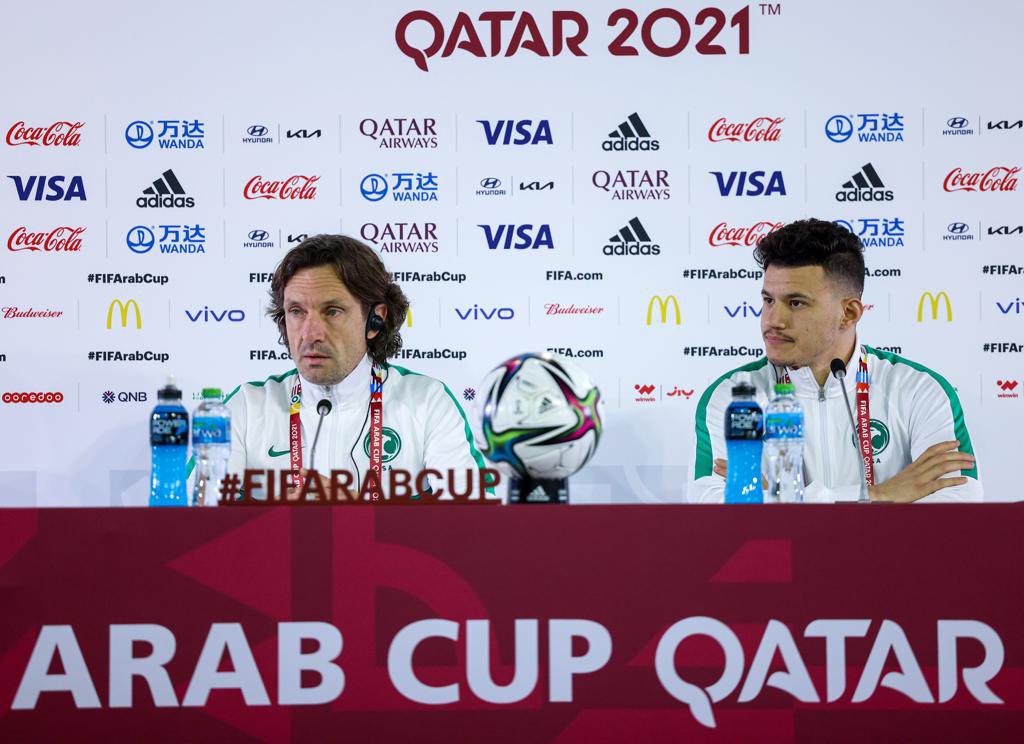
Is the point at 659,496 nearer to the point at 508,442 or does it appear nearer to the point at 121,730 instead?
the point at 508,442

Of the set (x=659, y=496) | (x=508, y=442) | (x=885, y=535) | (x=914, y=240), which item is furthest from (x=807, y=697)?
(x=914, y=240)

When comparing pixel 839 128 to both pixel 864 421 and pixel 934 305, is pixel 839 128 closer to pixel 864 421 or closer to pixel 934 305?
pixel 934 305

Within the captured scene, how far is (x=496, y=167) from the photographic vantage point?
14.9 feet

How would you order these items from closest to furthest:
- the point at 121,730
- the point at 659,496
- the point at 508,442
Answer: the point at 121,730 → the point at 508,442 → the point at 659,496

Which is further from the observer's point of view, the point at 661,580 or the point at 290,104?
the point at 290,104

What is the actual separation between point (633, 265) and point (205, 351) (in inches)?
72.4

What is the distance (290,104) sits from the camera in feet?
14.9

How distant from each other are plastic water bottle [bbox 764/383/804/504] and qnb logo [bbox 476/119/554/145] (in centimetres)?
246

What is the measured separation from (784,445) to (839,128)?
2660mm

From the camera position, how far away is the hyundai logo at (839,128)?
14.8 feet

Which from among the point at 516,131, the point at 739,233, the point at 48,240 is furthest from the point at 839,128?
the point at 48,240

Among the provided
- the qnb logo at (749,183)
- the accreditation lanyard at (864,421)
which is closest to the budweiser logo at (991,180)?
the qnb logo at (749,183)

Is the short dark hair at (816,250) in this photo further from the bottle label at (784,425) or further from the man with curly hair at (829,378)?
the bottle label at (784,425)

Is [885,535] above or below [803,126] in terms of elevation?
below
